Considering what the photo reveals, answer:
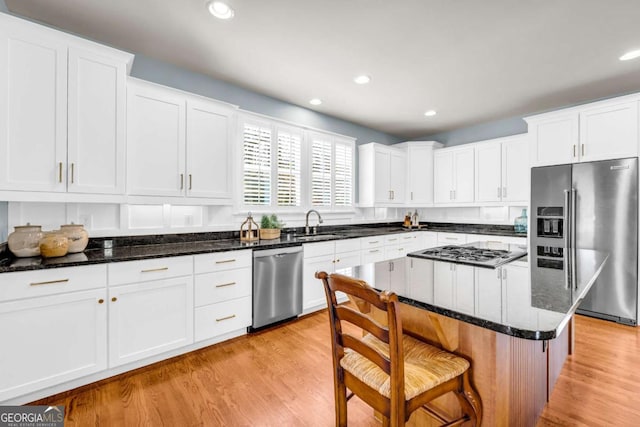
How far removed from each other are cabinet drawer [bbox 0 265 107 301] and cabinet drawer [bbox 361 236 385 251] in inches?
117

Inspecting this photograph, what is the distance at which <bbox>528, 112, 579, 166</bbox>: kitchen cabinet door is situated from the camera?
3.50m

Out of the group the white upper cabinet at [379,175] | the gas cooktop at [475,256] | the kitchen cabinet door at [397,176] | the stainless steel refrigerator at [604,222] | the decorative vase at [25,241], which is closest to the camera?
the gas cooktop at [475,256]

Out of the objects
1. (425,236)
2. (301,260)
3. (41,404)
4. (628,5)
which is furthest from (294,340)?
(628,5)

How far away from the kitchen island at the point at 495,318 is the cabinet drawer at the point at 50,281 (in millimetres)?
1793

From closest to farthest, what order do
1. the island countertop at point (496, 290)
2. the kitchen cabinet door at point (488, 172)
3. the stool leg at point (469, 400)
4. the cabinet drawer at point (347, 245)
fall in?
the island countertop at point (496, 290) < the stool leg at point (469, 400) < the cabinet drawer at point (347, 245) < the kitchen cabinet door at point (488, 172)

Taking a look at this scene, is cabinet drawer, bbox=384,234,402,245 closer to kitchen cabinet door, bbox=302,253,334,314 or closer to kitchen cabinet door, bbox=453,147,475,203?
kitchen cabinet door, bbox=302,253,334,314

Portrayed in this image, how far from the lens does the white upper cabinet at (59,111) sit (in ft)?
6.30

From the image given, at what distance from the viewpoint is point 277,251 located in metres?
3.06

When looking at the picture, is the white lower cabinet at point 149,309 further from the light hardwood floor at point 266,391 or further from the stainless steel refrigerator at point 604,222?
the stainless steel refrigerator at point 604,222

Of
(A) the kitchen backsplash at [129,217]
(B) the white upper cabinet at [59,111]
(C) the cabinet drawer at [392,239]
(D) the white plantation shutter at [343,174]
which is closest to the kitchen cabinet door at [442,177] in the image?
(C) the cabinet drawer at [392,239]

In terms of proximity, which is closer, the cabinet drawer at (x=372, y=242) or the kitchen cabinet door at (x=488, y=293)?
the kitchen cabinet door at (x=488, y=293)

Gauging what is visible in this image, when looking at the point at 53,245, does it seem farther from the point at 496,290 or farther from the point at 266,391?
the point at 496,290

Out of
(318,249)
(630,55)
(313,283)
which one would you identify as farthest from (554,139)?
(313,283)

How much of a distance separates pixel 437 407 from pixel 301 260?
206 centimetres
